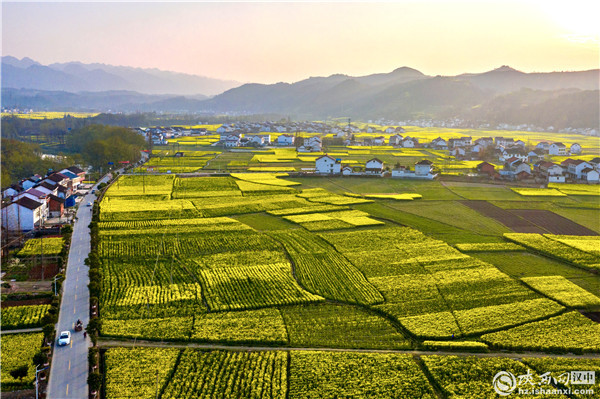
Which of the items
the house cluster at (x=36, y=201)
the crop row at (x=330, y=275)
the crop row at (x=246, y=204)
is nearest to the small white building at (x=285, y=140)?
the crop row at (x=246, y=204)

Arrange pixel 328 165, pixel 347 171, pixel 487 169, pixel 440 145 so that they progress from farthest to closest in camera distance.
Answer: pixel 440 145
pixel 347 171
pixel 328 165
pixel 487 169

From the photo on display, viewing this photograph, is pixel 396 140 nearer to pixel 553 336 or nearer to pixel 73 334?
pixel 553 336

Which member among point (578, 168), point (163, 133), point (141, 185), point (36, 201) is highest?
point (163, 133)

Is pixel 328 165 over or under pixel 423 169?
over

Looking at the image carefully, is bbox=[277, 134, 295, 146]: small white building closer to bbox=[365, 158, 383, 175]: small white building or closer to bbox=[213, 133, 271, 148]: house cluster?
bbox=[213, 133, 271, 148]: house cluster

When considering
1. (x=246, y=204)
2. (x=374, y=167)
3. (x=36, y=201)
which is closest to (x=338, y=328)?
(x=246, y=204)

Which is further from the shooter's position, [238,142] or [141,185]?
[238,142]

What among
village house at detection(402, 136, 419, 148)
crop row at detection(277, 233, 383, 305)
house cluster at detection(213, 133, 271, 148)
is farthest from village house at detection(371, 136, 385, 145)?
crop row at detection(277, 233, 383, 305)

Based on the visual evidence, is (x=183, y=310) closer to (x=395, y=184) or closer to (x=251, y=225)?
(x=251, y=225)
